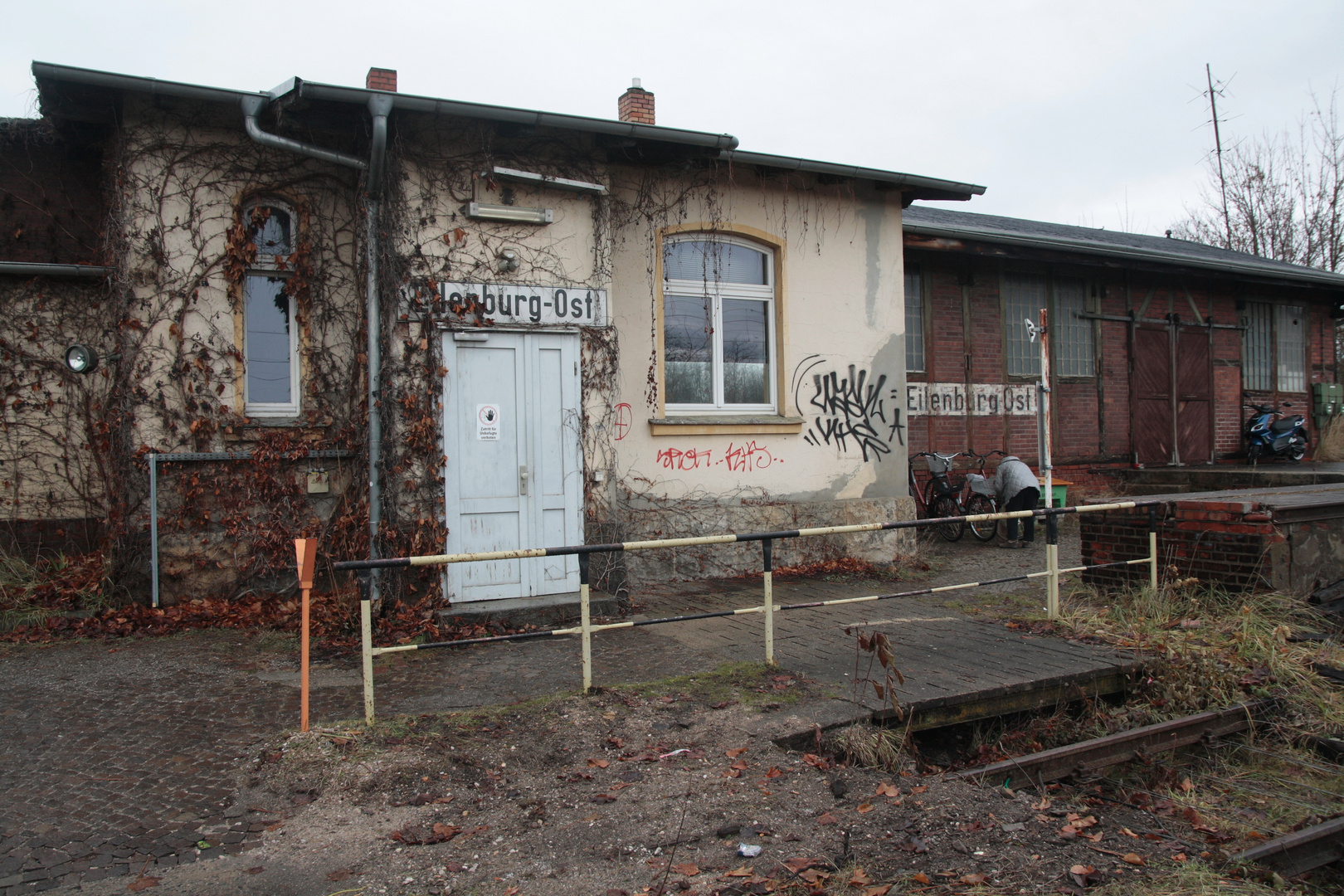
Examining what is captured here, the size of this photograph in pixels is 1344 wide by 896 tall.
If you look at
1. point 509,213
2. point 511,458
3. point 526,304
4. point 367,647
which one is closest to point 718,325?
point 526,304

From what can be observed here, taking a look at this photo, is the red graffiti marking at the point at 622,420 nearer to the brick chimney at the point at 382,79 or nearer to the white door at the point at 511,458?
the white door at the point at 511,458

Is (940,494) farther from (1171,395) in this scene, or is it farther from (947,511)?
(1171,395)

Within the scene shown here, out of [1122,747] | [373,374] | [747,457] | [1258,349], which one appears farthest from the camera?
[1258,349]

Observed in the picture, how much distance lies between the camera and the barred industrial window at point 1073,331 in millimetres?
13961

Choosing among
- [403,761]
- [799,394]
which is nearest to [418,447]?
[403,761]

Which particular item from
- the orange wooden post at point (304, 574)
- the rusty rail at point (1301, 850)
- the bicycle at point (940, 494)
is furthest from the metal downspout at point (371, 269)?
the bicycle at point (940, 494)

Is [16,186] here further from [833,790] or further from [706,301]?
[833,790]

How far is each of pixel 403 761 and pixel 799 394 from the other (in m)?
6.40

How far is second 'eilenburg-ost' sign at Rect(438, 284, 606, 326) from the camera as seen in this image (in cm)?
723

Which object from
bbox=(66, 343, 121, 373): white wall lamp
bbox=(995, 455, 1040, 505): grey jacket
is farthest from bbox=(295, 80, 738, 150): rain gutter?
bbox=(995, 455, 1040, 505): grey jacket

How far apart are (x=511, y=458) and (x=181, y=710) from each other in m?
3.11

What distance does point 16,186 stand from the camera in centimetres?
801

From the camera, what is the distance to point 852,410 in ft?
32.3

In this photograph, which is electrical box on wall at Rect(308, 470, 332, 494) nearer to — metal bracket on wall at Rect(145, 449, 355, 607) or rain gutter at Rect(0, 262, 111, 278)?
metal bracket on wall at Rect(145, 449, 355, 607)
